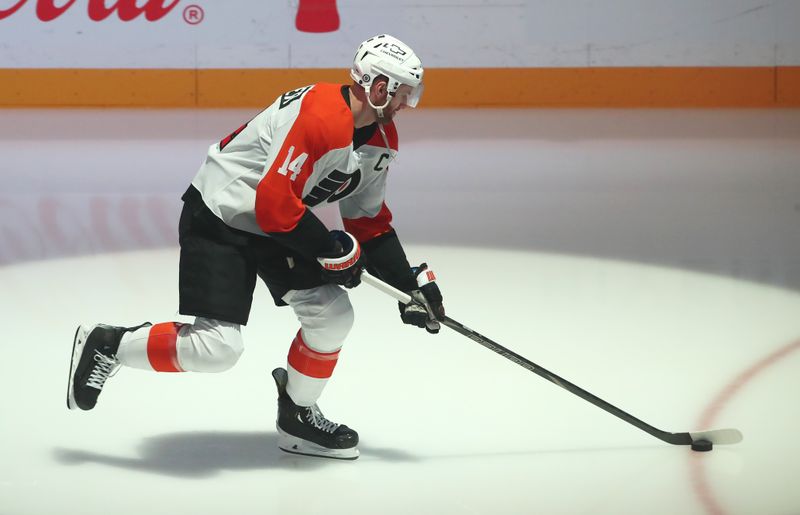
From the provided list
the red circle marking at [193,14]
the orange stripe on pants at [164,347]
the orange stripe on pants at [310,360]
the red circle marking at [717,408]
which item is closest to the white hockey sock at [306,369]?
the orange stripe on pants at [310,360]

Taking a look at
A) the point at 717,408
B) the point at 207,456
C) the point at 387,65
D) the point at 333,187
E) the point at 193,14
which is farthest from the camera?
the point at 193,14

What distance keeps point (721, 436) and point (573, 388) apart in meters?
0.41

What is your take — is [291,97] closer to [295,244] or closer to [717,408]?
[295,244]

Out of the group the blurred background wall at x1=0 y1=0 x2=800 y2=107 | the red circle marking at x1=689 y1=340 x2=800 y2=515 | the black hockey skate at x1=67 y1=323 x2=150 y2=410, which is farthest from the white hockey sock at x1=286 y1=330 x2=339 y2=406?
the blurred background wall at x1=0 y1=0 x2=800 y2=107

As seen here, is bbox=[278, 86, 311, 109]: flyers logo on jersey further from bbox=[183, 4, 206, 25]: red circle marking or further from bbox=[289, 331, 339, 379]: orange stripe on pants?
bbox=[183, 4, 206, 25]: red circle marking

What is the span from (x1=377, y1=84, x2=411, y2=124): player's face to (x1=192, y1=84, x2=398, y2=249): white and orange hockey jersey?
0.09 meters

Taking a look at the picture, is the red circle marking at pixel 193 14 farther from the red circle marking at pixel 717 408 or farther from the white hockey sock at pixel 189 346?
the white hockey sock at pixel 189 346

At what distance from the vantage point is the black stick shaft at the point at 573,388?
2953 mm

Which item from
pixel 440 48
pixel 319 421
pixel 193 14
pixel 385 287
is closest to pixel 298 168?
pixel 385 287

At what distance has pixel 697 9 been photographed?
891 cm

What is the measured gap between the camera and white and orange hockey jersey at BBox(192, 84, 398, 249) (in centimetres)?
260

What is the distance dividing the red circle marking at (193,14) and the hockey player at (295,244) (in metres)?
6.39

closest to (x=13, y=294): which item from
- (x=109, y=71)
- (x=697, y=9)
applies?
(x=109, y=71)

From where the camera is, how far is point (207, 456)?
2.95 m
